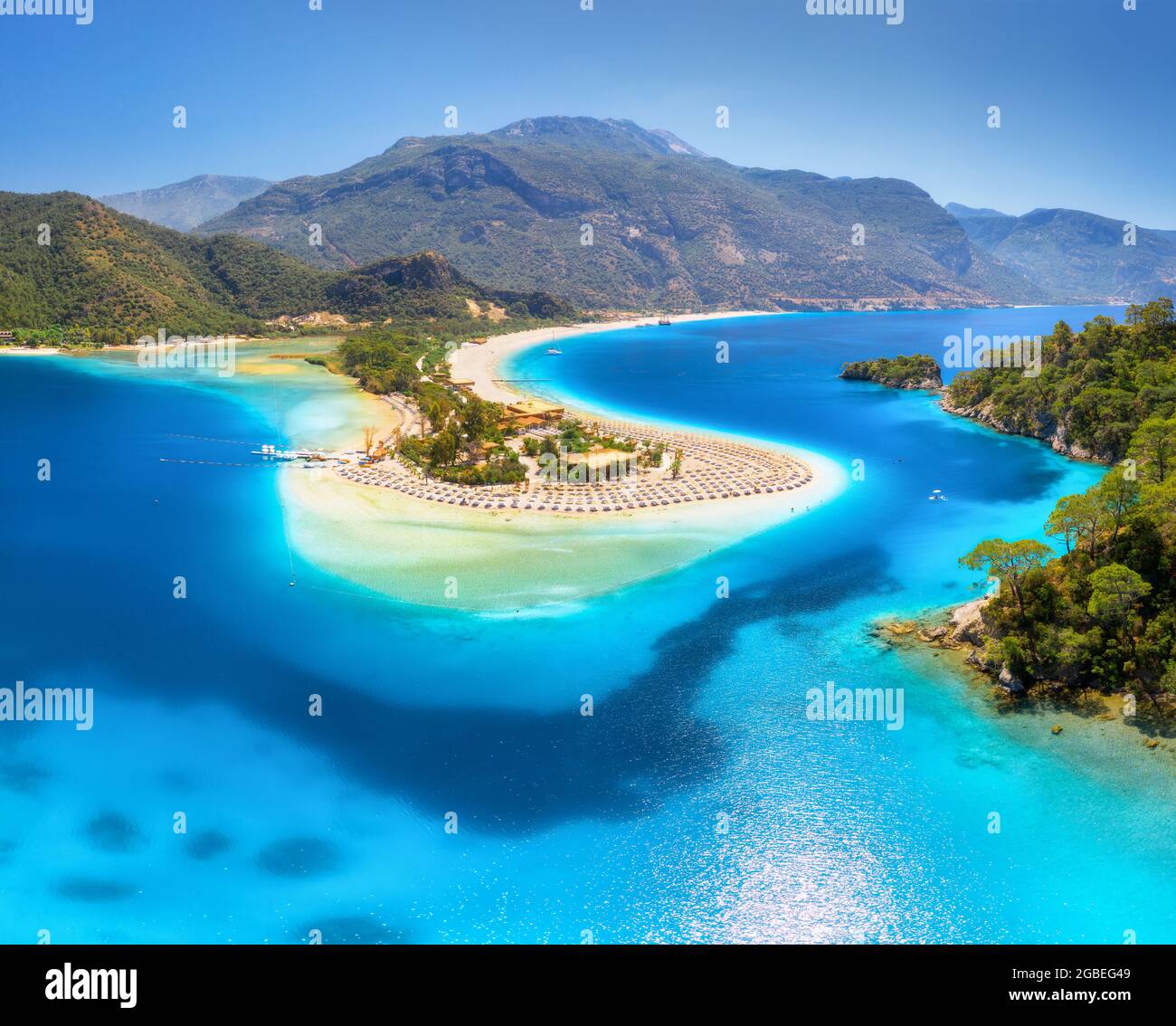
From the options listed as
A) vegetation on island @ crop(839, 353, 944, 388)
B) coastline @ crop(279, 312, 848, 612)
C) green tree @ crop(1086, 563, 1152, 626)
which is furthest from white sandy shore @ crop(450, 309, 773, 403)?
green tree @ crop(1086, 563, 1152, 626)

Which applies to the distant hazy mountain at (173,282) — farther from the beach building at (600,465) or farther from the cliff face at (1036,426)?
the cliff face at (1036,426)

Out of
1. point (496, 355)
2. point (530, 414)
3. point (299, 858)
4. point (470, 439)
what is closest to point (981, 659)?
point (299, 858)

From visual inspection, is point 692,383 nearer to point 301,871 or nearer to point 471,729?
point 471,729

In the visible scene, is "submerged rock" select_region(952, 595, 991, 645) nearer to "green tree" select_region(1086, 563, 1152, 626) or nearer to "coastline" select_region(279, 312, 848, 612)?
"green tree" select_region(1086, 563, 1152, 626)

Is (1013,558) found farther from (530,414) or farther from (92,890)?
(530,414)

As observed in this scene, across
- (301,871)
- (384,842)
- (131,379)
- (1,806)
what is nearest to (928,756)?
(384,842)

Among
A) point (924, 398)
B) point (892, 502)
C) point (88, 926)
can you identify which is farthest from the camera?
point (924, 398)

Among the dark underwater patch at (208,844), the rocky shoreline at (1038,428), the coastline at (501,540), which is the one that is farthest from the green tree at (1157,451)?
the dark underwater patch at (208,844)
